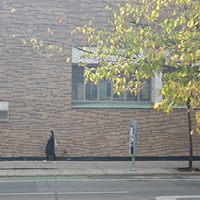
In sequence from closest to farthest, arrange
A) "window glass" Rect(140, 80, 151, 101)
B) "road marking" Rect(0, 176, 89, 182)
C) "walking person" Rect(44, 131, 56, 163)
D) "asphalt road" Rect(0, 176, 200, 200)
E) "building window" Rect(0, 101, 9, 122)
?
"asphalt road" Rect(0, 176, 200, 200) → "road marking" Rect(0, 176, 89, 182) → "walking person" Rect(44, 131, 56, 163) → "building window" Rect(0, 101, 9, 122) → "window glass" Rect(140, 80, 151, 101)

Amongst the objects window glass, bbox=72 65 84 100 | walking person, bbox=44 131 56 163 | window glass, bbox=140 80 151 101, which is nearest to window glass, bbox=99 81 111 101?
window glass, bbox=72 65 84 100

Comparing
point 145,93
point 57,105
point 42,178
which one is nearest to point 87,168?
point 42,178

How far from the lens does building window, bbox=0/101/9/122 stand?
1771 cm

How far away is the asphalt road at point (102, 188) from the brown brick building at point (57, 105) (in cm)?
504

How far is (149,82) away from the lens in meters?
19.4

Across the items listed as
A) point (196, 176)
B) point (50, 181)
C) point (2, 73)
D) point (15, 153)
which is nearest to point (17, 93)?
point (2, 73)

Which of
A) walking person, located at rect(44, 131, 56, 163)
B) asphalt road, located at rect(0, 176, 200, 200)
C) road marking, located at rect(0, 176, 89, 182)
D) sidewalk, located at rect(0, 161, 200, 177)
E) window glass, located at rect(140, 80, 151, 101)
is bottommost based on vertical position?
sidewalk, located at rect(0, 161, 200, 177)

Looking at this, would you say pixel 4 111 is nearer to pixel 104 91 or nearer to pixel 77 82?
pixel 77 82

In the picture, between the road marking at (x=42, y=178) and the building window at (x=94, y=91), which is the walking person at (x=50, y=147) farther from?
the road marking at (x=42, y=178)

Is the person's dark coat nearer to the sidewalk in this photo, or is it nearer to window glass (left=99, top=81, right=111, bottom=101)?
the sidewalk

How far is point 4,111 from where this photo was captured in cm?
1777

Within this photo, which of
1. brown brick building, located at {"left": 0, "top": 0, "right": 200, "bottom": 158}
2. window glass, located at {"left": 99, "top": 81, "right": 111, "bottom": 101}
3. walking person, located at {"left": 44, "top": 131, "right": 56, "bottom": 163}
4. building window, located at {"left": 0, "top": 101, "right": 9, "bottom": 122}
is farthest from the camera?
window glass, located at {"left": 99, "top": 81, "right": 111, "bottom": 101}

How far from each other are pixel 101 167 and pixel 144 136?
11.7 feet

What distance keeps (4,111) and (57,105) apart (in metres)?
2.58
